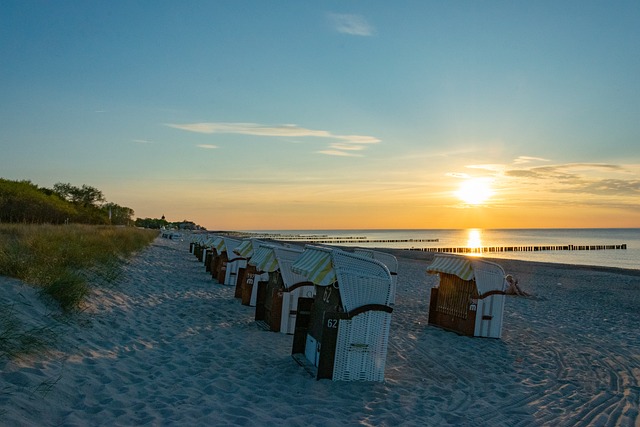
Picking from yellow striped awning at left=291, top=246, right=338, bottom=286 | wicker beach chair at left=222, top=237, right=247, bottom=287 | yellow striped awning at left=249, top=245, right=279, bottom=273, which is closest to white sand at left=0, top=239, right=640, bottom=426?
yellow striped awning at left=249, top=245, right=279, bottom=273

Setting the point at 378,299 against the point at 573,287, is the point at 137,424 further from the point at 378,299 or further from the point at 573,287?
the point at 573,287

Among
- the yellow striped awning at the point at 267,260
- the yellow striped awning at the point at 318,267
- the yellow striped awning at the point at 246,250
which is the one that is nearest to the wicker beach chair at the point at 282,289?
the yellow striped awning at the point at 267,260

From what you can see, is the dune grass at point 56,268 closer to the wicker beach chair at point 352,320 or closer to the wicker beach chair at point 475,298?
the wicker beach chair at point 352,320

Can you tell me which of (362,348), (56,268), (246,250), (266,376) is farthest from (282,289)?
(246,250)

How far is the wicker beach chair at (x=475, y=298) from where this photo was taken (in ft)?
33.0

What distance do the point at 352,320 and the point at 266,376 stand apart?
128 cm

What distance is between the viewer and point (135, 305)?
1030 cm

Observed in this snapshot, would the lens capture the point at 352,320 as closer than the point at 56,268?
Yes

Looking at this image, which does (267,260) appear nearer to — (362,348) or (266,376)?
(266,376)

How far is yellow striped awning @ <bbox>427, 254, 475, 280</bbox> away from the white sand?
1.19 meters

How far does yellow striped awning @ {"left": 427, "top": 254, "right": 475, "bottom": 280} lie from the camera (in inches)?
396

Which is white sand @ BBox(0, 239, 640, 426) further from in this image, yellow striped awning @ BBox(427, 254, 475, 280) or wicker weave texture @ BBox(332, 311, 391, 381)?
yellow striped awning @ BBox(427, 254, 475, 280)

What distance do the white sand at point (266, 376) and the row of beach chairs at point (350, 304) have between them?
0.26 m

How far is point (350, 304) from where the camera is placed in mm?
6535
